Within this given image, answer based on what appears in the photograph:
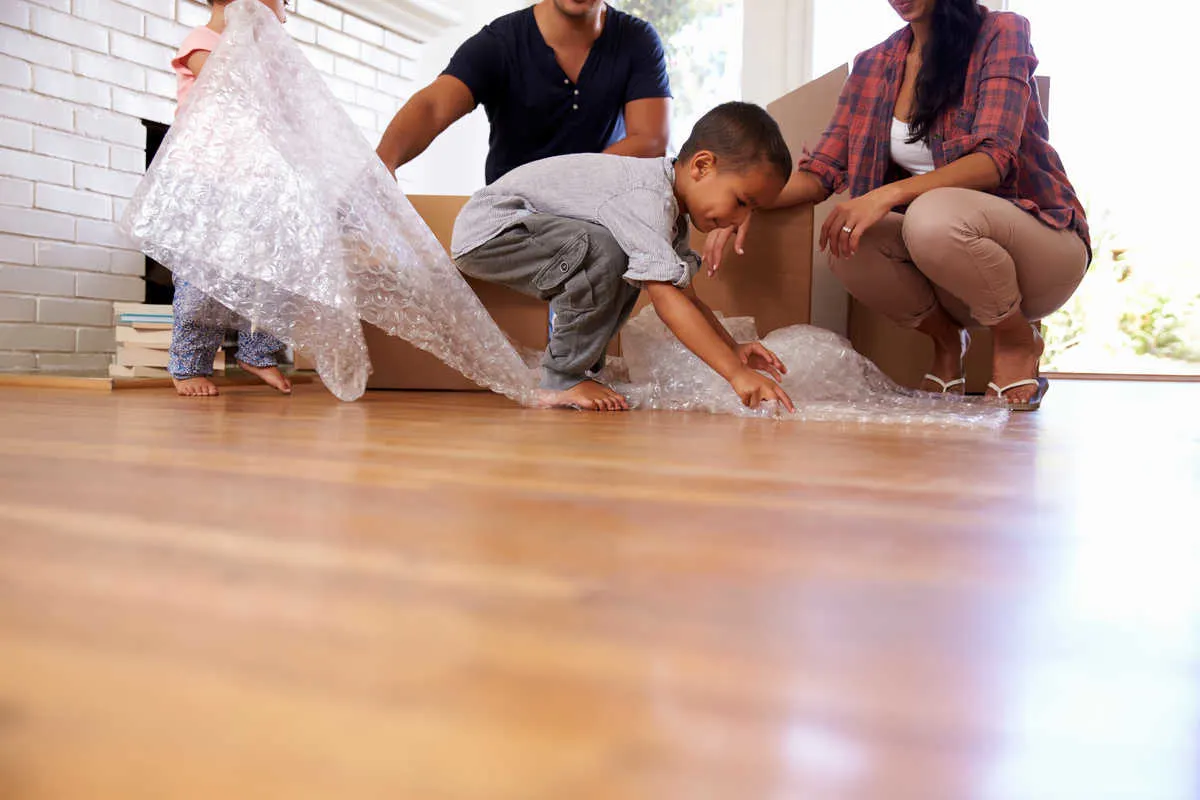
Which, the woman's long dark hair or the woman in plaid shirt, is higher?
the woman's long dark hair

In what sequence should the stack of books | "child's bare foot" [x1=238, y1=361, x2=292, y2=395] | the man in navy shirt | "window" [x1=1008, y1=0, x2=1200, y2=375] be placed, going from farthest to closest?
"window" [x1=1008, y1=0, x2=1200, y2=375], the stack of books, the man in navy shirt, "child's bare foot" [x1=238, y1=361, x2=292, y2=395]

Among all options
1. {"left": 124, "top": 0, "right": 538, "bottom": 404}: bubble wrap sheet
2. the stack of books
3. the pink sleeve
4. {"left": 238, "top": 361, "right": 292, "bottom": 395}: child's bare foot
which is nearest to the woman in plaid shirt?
{"left": 124, "top": 0, "right": 538, "bottom": 404}: bubble wrap sheet

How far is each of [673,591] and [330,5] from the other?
2963mm

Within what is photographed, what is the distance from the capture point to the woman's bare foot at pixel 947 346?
160cm

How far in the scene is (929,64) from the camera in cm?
138

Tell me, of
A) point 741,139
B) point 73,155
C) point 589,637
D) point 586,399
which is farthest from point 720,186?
point 73,155

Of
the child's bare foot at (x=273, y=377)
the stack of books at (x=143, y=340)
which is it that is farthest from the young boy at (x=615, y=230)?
the stack of books at (x=143, y=340)

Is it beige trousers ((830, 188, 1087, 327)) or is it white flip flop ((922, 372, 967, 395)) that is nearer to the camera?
beige trousers ((830, 188, 1087, 327))

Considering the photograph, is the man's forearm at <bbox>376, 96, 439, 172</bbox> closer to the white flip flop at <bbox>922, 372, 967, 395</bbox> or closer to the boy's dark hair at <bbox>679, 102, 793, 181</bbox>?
the boy's dark hair at <bbox>679, 102, 793, 181</bbox>

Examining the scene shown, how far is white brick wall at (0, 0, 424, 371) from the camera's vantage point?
208cm

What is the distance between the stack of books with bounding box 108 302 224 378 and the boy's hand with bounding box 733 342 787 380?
1.17m

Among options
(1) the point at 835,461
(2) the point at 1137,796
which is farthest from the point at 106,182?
(2) the point at 1137,796

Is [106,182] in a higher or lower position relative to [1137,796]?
higher

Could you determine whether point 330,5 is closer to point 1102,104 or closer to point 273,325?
point 273,325
